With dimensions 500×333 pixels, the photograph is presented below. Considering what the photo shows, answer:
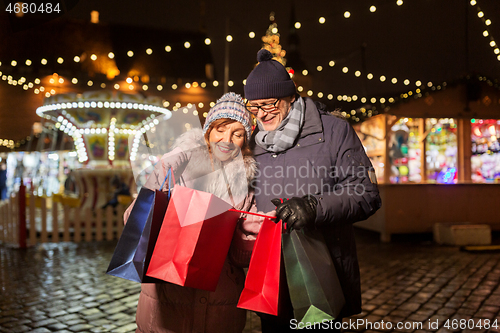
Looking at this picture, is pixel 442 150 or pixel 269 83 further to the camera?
pixel 442 150

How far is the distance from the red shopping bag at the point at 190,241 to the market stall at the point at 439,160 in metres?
7.25

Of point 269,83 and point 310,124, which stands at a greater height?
point 269,83

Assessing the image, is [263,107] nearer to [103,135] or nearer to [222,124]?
[222,124]

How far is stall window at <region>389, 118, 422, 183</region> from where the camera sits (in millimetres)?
8625

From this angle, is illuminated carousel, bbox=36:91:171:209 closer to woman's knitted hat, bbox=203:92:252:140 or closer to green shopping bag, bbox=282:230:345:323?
woman's knitted hat, bbox=203:92:252:140

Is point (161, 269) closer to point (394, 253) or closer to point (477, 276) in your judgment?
point (477, 276)

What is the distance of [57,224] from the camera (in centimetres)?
735

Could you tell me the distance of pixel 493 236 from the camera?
8320mm

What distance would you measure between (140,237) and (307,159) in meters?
0.86

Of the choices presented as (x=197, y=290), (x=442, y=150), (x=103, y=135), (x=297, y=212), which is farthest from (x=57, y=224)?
(x=442, y=150)

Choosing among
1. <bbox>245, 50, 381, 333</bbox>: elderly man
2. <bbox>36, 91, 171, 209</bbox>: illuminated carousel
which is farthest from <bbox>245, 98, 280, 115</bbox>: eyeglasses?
<bbox>36, 91, 171, 209</bbox>: illuminated carousel

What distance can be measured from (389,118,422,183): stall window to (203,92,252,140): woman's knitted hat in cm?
759

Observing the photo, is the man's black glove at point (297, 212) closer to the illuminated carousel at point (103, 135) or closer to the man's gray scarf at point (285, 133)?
the man's gray scarf at point (285, 133)

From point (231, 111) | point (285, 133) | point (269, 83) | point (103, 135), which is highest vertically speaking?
point (103, 135)
